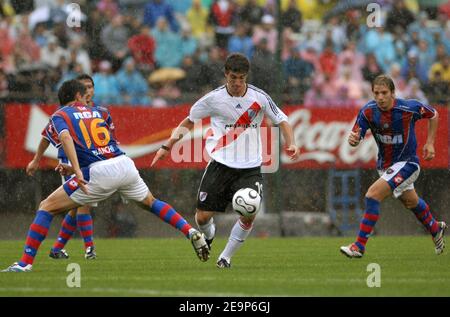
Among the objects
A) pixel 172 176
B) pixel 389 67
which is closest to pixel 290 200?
pixel 172 176

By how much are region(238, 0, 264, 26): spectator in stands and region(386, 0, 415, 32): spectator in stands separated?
2318mm

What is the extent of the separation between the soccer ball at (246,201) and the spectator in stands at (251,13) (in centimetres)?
911

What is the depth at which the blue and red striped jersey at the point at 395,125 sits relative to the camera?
11.7 metres

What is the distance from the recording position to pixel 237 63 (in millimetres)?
9922

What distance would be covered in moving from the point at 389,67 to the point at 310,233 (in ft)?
11.2

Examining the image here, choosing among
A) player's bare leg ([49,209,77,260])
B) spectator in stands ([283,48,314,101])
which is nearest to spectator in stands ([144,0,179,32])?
spectator in stands ([283,48,314,101])

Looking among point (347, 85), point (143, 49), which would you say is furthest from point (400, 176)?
point (143, 49)

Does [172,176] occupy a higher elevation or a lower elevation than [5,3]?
lower

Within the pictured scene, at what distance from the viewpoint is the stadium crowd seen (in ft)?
55.7

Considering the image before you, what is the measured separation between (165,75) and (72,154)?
837 centimetres

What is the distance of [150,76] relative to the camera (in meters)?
17.6

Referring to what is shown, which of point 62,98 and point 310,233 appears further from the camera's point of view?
point 310,233

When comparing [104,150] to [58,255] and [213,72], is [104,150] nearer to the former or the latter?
[58,255]
